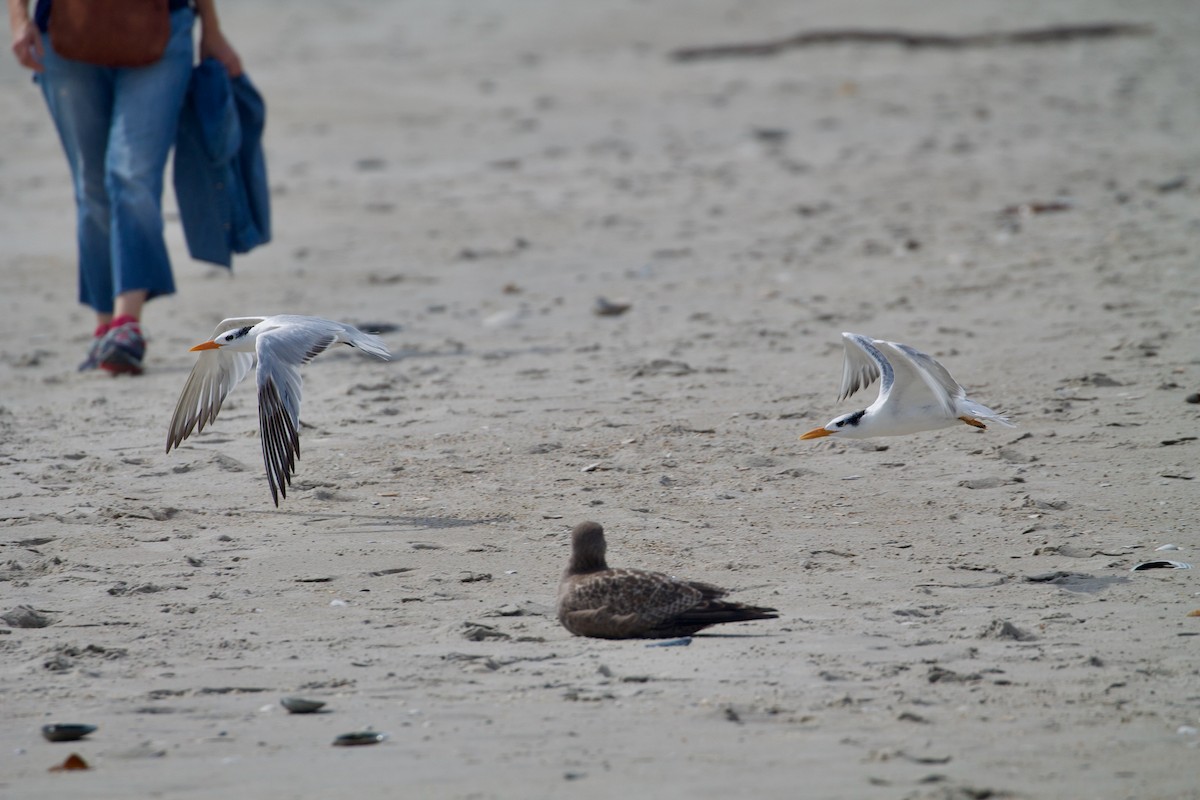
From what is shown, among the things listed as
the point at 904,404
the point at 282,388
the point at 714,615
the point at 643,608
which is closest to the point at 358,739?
the point at 643,608

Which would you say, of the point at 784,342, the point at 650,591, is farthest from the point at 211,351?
the point at 784,342

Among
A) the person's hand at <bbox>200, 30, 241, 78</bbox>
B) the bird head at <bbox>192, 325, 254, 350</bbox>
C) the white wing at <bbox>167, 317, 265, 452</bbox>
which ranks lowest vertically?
the white wing at <bbox>167, 317, 265, 452</bbox>

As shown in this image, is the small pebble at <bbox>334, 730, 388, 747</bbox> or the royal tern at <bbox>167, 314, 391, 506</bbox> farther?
the royal tern at <bbox>167, 314, 391, 506</bbox>

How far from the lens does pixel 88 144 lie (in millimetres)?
6910

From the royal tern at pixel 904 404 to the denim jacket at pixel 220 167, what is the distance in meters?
3.36

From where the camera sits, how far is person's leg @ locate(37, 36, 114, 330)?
267 inches

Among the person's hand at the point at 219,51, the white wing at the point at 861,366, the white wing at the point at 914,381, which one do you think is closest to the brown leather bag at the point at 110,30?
the person's hand at the point at 219,51

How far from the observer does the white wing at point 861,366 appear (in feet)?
16.6

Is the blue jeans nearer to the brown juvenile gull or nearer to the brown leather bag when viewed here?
the brown leather bag

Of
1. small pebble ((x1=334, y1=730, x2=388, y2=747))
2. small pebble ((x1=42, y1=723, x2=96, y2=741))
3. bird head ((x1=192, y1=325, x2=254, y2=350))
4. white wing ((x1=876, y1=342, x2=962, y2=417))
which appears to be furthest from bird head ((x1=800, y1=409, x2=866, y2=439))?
small pebble ((x1=42, y1=723, x2=96, y2=741))

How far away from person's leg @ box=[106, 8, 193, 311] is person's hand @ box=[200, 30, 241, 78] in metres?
0.11

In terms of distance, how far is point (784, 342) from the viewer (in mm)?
7172

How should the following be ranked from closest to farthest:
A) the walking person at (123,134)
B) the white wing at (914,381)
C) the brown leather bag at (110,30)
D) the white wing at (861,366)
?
1. the white wing at (914,381)
2. the white wing at (861,366)
3. the brown leather bag at (110,30)
4. the walking person at (123,134)

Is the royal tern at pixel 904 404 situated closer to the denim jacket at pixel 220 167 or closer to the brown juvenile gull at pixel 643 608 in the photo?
the brown juvenile gull at pixel 643 608
